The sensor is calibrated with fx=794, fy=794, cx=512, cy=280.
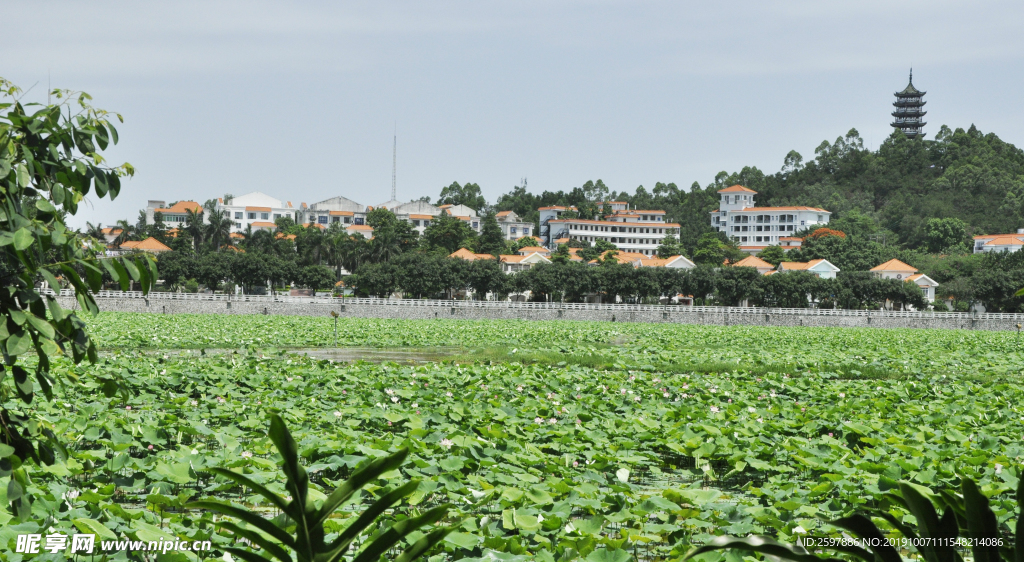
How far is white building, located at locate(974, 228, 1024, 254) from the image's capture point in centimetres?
7662

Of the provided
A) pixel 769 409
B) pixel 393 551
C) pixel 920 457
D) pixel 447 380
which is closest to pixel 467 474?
pixel 393 551

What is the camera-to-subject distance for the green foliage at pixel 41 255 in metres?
1.81

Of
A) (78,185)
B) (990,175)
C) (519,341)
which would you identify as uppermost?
(990,175)

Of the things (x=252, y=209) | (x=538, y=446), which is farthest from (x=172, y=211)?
(x=538, y=446)

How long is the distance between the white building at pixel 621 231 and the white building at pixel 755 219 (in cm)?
929

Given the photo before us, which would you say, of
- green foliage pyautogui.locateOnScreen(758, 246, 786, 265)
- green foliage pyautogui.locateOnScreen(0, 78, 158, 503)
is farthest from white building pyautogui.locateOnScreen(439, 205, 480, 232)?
green foliage pyautogui.locateOnScreen(0, 78, 158, 503)

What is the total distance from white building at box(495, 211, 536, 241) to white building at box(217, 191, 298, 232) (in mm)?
25724

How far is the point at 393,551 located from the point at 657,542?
138 cm

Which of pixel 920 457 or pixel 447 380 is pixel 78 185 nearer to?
pixel 920 457

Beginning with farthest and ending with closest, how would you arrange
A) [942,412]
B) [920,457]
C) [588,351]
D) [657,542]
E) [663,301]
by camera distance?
[663,301] → [588,351] → [942,412] → [920,457] → [657,542]

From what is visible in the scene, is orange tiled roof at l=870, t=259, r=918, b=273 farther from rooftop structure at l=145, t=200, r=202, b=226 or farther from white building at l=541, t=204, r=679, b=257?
rooftop structure at l=145, t=200, r=202, b=226

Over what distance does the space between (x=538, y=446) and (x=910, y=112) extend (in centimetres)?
12987

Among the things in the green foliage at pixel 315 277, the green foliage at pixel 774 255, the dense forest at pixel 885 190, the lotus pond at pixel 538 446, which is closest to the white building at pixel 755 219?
the dense forest at pixel 885 190

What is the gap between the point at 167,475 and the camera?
4312 mm
